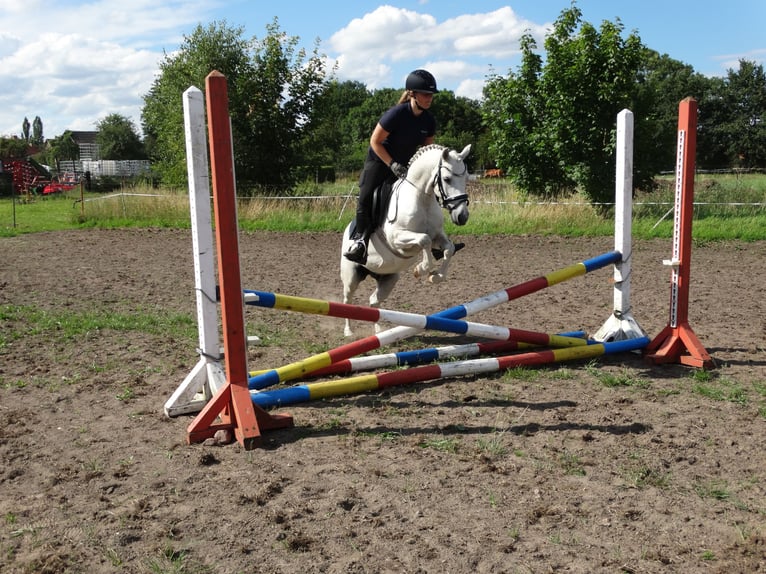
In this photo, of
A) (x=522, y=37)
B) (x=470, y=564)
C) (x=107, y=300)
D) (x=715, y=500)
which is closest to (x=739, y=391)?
(x=715, y=500)

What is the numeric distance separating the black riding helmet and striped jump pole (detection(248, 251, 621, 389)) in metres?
1.77

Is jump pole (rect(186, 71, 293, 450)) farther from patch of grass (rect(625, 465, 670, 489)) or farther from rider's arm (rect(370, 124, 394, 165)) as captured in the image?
rider's arm (rect(370, 124, 394, 165))

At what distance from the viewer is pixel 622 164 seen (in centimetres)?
554

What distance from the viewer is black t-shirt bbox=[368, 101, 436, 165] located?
5.85 metres

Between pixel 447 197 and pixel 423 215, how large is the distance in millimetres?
522

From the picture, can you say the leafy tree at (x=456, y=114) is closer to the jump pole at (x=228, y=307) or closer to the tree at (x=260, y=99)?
the tree at (x=260, y=99)

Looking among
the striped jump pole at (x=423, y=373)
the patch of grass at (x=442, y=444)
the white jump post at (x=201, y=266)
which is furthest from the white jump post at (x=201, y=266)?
the patch of grass at (x=442, y=444)

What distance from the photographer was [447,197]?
5418 millimetres

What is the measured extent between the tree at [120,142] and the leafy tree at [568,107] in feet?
185

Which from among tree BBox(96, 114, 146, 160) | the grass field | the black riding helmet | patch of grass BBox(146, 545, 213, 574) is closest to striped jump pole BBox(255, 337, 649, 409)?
patch of grass BBox(146, 545, 213, 574)

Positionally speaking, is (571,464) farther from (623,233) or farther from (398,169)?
(398,169)

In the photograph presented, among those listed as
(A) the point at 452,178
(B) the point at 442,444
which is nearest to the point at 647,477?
(B) the point at 442,444

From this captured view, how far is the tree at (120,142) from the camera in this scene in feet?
216

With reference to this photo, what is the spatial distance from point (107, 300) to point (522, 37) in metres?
13.5
